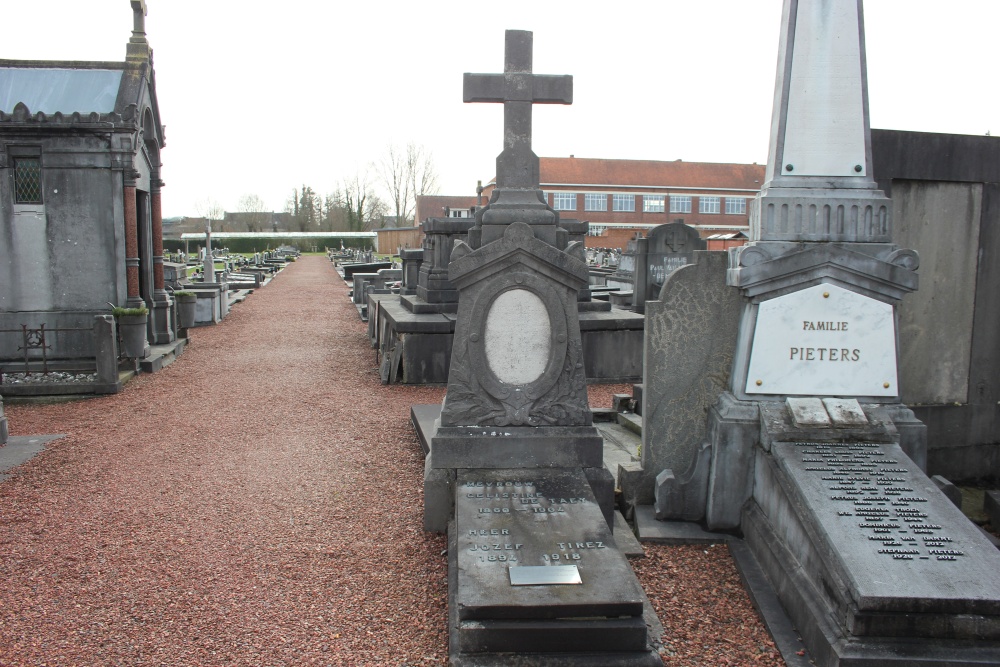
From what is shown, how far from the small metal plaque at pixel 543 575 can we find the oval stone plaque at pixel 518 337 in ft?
4.80

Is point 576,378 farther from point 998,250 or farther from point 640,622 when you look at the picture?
point 998,250

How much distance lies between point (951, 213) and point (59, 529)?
21.5 feet

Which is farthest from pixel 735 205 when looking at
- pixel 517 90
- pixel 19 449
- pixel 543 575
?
pixel 543 575

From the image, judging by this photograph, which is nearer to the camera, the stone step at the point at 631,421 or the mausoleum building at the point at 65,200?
the stone step at the point at 631,421

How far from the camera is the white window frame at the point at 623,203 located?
61.0 metres

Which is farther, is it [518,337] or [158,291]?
[158,291]

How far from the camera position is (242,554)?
441 centimetres

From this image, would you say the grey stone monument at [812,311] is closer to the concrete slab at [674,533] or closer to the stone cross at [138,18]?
the concrete slab at [674,533]

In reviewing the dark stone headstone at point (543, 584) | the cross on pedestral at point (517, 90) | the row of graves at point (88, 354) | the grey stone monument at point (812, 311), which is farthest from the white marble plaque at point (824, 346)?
the row of graves at point (88, 354)

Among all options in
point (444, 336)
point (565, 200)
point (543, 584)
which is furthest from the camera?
point (565, 200)

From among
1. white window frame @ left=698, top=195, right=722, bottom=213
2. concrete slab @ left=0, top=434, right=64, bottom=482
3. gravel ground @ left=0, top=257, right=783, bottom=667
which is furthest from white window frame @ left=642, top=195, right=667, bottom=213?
concrete slab @ left=0, top=434, right=64, bottom=482

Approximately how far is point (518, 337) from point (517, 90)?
3370 mm

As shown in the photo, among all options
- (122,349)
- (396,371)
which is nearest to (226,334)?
(122,349)

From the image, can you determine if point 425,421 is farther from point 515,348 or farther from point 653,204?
point 653,204
